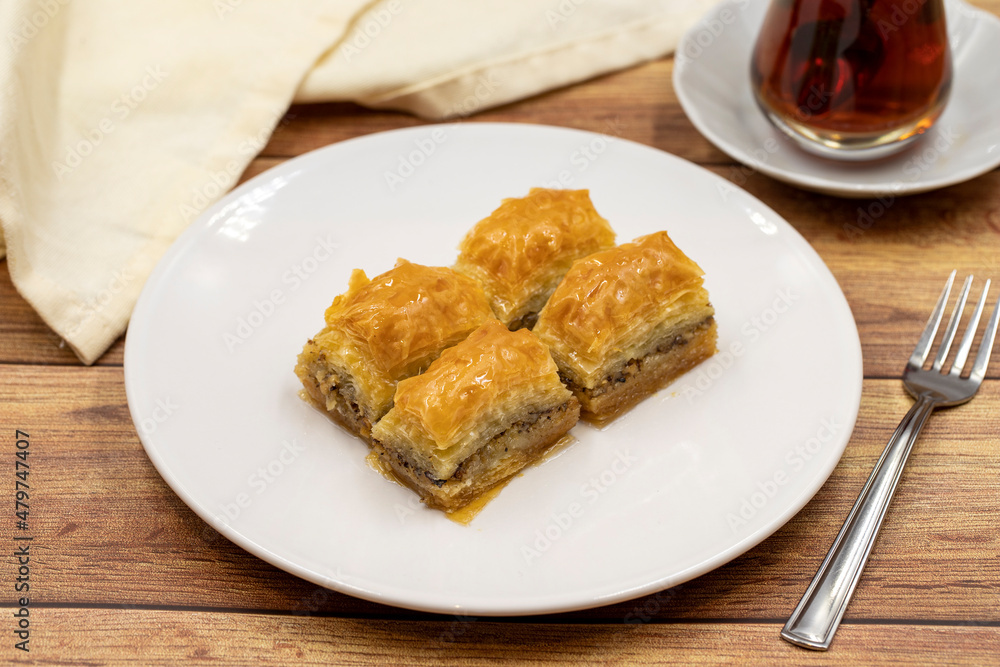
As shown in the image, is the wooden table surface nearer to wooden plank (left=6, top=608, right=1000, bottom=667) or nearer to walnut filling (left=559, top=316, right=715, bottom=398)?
wooden plank (left=6, top=608, right=1000, bottom=667)

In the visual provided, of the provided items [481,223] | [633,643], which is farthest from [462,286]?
[633,643]

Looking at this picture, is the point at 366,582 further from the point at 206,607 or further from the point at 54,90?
the point at 54,90

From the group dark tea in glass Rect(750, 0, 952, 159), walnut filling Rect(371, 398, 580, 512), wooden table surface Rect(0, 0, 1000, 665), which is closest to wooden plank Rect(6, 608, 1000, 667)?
wooden table surface Rect(0, 0, 1000, 665)

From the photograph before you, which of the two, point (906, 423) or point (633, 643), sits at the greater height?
point (906, 423)

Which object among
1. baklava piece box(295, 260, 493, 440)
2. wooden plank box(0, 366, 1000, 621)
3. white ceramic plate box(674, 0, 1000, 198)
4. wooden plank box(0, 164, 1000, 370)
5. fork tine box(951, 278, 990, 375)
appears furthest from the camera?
white ceramic plate box(674, 0, 1000, 198)

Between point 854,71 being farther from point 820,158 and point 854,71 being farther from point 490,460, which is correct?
point 490,460
